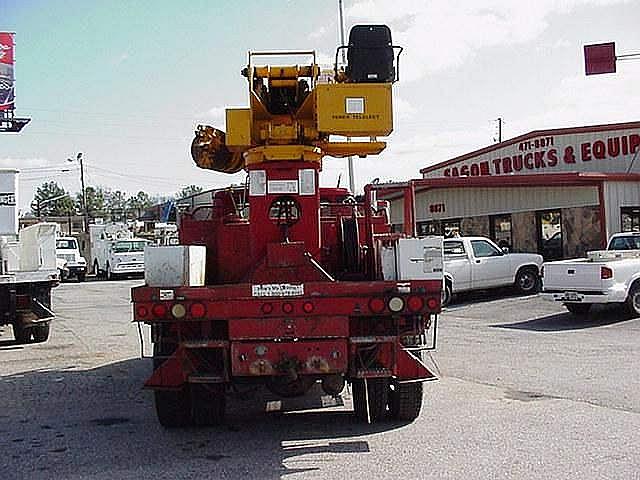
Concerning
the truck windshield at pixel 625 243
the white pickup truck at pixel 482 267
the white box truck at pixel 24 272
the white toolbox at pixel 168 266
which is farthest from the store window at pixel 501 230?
the white toolbox at pixel 168 266

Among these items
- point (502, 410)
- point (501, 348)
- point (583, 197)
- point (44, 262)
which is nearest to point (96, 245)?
point (583, 197)

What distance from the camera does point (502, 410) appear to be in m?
8.68

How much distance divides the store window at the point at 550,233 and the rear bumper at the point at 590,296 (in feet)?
35.8

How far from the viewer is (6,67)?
57.4 metres

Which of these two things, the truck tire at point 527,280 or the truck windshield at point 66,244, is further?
the truck windshield at point 66,244

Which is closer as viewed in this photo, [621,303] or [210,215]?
[210,215]

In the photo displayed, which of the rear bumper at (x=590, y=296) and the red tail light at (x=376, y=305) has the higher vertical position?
the red tail light at (x=376, y=305)

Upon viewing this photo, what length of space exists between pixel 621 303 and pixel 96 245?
34175mm

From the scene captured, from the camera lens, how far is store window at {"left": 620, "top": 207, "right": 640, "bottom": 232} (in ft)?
87.8

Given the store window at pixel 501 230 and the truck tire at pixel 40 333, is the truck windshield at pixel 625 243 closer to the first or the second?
the store window at pixel 501 230

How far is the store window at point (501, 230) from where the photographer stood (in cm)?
2958

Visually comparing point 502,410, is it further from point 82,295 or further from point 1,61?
point 1,61

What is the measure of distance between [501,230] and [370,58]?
73.1 feet

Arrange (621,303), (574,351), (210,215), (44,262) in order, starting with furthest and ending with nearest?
(621,303)
(44,262)
(574,351)
(210,215)
